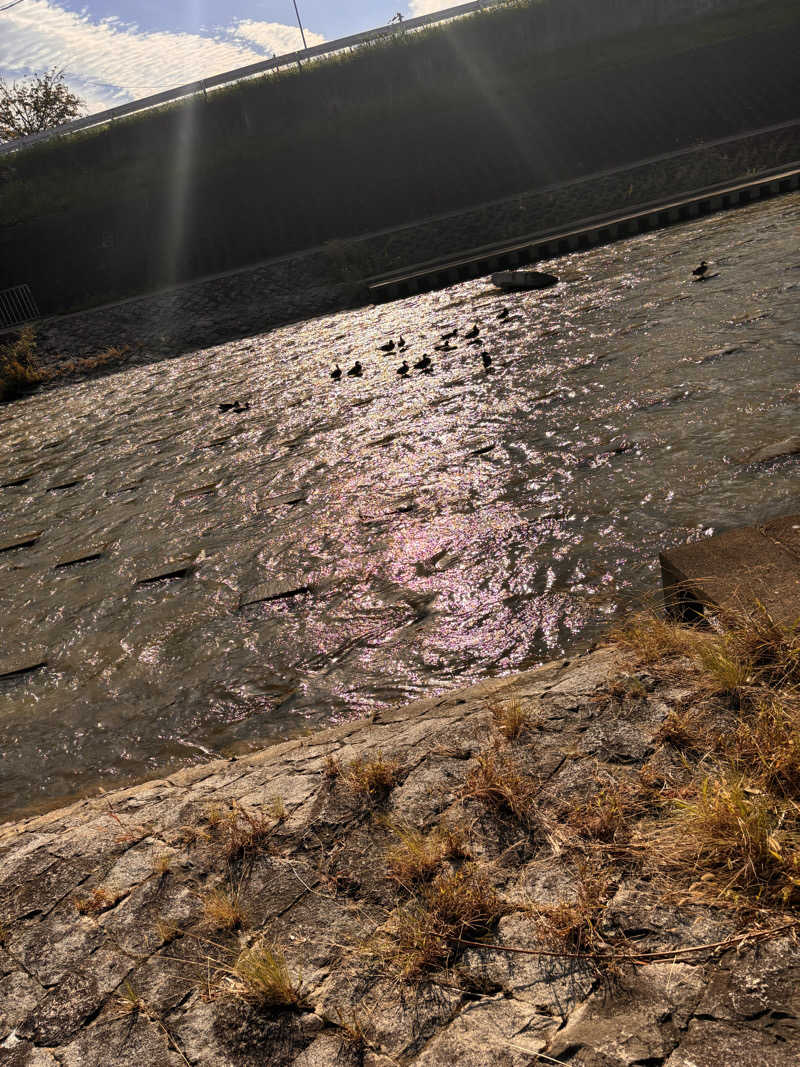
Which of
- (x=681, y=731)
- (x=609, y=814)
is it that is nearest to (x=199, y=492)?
(x=681, y=731)

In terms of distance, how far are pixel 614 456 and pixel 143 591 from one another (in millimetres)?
5068

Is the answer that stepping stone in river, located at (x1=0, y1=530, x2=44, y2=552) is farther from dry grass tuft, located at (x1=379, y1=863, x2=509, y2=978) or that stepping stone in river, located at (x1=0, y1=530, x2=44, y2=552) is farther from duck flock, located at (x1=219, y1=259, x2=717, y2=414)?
dry grass tuft, located at (x1=379, y1=863, x2=509, y2=978)

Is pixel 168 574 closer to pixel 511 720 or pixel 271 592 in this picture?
pixel 271 592

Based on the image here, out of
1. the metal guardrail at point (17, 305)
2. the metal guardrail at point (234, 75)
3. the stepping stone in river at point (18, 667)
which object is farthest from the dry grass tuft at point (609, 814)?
the metal guardrail at point (234, 75)

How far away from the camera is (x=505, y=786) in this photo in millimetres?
3539

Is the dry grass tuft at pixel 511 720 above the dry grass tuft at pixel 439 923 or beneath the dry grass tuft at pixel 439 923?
above

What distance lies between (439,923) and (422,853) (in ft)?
1.15

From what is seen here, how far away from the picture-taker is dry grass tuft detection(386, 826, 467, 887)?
10.7ft

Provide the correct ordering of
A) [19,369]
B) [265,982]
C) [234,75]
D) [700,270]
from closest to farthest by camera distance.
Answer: [265,982] < [700,270] < [19,369] < [234,75]

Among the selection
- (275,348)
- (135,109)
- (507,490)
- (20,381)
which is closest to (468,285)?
(275,348)

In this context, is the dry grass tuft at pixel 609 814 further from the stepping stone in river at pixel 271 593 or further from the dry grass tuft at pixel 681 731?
the stepping stone in river at pixel 271 593

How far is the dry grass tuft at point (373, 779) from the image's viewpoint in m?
3.92

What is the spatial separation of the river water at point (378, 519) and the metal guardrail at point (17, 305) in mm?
15373

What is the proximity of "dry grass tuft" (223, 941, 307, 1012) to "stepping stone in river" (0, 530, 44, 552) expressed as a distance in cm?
830
